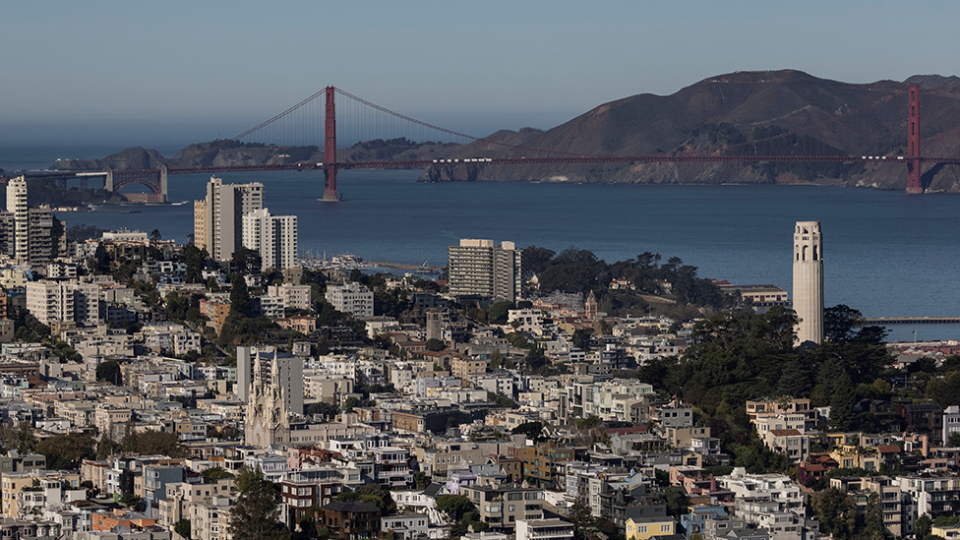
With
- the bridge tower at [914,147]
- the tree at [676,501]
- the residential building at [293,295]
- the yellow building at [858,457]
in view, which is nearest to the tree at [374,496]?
the tree at [676,501]

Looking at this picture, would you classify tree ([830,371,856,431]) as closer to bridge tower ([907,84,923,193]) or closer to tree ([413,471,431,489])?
tree ([413,471,431,489])

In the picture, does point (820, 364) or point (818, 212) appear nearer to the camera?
point (820, 364)

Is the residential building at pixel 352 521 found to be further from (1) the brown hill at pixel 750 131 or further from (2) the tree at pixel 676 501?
(1) the brown hill at pixel 750 131

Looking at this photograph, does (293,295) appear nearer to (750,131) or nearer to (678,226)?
(678,226)

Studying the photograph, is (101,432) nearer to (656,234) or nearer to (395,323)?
(395,323)

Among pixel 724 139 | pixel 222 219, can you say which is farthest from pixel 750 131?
pixel 222 219

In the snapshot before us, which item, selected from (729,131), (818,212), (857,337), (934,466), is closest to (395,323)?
(857,337)
